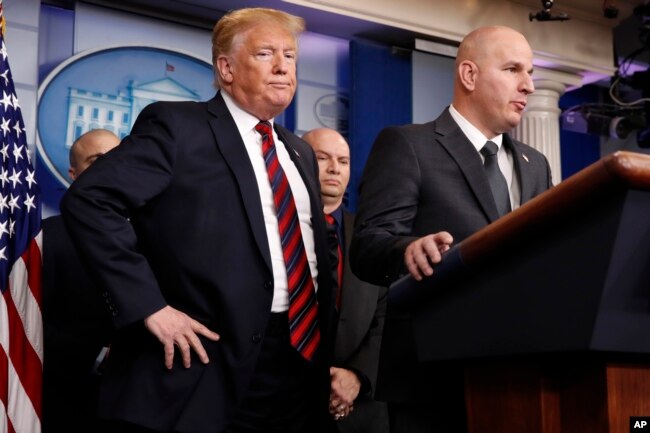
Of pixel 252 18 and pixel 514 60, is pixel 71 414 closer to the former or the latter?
pixel 252 18

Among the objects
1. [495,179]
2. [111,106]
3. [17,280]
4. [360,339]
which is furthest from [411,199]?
[111,106]

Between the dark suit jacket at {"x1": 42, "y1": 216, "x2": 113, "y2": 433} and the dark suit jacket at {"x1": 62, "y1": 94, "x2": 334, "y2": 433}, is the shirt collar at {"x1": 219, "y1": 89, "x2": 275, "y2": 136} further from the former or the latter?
the dark suit jacket at {"x1": 42, "y1": 216, "x2": 113, "y2": 433}

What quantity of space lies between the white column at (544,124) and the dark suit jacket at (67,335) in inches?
142

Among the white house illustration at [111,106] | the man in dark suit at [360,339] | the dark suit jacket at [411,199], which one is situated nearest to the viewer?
the dark suit jacket at [411,199]

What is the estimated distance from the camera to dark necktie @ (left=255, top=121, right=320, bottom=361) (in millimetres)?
1779

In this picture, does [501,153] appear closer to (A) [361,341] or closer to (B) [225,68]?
(B) [225,68]

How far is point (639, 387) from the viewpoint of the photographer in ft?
3.41

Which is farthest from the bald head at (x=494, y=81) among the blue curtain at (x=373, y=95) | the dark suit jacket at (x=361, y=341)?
the blue curtain at (x=373, y=95)

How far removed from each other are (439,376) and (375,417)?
140cm

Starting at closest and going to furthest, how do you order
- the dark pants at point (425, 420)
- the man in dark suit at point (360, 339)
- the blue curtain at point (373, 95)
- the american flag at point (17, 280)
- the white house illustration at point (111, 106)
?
the dark pants at point (425, 420), the american flag at point (17, 280), the man in dark suit at point (360, 339), the white house illustration at point (111, 106), the blue curtain at point (373, 95)

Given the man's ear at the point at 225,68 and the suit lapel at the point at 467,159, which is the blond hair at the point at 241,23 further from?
the suit lapel at the point at 467,159

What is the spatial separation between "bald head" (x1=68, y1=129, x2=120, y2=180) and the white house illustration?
2.92ft

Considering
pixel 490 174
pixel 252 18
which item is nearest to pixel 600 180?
pixel 490 174

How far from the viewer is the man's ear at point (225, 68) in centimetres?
198
